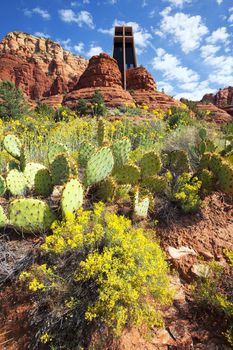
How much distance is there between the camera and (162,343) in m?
2.13

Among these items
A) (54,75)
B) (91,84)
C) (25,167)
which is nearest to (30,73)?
(54,75)

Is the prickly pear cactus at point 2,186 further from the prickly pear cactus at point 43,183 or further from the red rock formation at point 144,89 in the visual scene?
the red rock formation at point 144,89

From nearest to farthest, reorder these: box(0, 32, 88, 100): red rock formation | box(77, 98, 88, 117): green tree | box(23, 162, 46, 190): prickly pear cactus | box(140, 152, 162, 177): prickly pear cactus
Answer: box(23, 162, 46, 190): prickly pear cactus
box(140, 152, 162, 177): prickly pear cactus
box(77, 98, 88, 117): green tree
box(0, 32, 88, 100): red rock formation

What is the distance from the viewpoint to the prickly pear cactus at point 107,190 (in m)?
3.32

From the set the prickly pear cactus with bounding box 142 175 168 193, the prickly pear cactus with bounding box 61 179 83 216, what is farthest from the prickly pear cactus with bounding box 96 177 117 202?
the prickly pear cactus with bounding box 142 175 168 193

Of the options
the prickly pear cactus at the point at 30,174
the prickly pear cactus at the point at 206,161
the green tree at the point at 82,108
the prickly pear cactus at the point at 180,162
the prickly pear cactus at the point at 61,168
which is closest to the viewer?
the prickly pear cactus at the point at 61,168

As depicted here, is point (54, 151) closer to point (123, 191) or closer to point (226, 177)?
point (123, 191)

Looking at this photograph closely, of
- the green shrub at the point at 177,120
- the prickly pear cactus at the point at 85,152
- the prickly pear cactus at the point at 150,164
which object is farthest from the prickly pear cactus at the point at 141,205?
the green shrub at the point at 177,120

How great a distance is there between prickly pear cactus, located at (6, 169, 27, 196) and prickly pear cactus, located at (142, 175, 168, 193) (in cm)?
179

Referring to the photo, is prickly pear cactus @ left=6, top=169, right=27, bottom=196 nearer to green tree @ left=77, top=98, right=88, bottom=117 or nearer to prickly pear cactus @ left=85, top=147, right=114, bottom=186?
prickly pear cactus @ left=85, top=147, right=114, bottom=186

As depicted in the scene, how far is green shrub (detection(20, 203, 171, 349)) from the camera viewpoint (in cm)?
206

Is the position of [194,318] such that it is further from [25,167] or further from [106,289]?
[25,167]

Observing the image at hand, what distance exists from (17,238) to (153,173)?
221cm

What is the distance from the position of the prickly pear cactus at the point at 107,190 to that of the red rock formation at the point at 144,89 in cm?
2535
